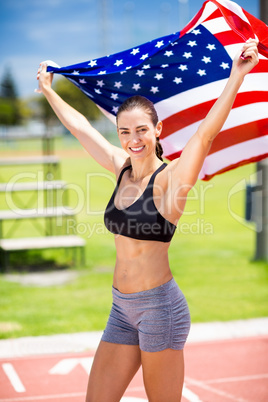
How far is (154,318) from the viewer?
3.30 m

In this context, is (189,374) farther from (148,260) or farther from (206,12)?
(206,12)

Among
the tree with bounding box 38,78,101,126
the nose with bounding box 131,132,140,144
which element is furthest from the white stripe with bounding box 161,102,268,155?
the tree with bounding box 38,78,101,126

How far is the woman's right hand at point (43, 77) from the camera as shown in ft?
13.9

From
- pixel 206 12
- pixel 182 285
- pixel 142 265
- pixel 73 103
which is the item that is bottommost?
pixel 182 285

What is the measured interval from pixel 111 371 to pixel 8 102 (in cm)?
10076

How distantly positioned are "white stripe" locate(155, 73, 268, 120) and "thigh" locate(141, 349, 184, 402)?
2066mm

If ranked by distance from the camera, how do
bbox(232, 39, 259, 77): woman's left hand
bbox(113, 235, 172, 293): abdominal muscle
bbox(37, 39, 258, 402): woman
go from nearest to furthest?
bbox(232, 39, 259, 77): woman's left hand < bbox(37, 39, 258, 402): woman < bbox(113, 235, 172, 293): abdominal muscle

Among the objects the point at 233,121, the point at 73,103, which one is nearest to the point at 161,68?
the point at 233,121

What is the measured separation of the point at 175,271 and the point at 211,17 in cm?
622

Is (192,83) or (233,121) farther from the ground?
(192,83)

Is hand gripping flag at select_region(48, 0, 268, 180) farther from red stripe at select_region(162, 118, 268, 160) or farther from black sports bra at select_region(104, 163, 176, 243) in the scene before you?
black sports bra at select_region(104, 163, 176, 243)

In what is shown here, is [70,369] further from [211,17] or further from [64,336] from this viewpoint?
[211,17]

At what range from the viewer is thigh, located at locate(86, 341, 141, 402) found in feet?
11.1

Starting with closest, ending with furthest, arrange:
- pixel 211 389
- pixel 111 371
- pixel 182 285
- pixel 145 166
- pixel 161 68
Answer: pixel 111 371 → pixel 145 166 → pixel 161 68 → pixel 211 389 → pixel 182 285
